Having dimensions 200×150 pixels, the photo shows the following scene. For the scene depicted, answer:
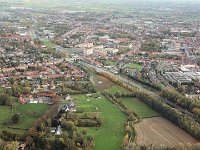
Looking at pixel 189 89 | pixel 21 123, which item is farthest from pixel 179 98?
pixel 21 123

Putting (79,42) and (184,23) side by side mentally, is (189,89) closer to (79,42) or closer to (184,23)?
(79,42)

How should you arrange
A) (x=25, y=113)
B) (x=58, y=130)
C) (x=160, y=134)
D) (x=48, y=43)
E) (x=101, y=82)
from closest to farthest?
1. (x=58, y=130)
2. (x=160, y=134)
3. (x=25, y=113)
4. (x=101, y=82)
5. (x=48, y=43)

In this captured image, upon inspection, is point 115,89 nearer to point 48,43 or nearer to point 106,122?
point 106,122

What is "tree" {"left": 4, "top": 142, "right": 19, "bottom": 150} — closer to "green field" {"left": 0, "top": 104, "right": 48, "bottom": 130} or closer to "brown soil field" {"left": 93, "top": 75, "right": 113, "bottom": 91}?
"green field" {"left": 0, "top": 104, "right": 48, "bottom": 130}

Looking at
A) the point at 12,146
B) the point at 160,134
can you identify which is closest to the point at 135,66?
the point at 160,134

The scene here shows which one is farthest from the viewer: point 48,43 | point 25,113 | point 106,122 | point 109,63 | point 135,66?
point 48,43

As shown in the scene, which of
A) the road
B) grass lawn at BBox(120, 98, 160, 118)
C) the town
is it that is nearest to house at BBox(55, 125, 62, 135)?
the town
